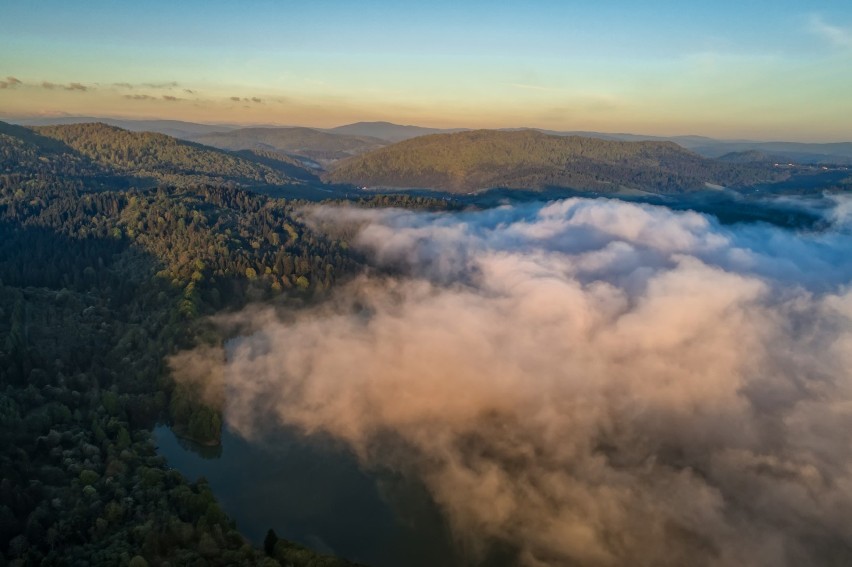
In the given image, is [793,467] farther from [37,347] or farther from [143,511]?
[37,347]

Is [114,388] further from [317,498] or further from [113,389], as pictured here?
[317,498]

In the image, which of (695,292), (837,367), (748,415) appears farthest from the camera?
(695,292)

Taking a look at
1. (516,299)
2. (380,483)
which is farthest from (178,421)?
(516,299)

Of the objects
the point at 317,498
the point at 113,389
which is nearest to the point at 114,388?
the point at 113,389

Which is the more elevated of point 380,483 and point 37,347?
point 37,347

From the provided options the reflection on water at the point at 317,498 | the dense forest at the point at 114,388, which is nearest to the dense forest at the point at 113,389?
the dense forest at the point at 114,388

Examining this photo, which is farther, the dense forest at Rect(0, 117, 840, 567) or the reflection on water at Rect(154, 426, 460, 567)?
the reflection on water at Rect(154, 426, 460, 567)

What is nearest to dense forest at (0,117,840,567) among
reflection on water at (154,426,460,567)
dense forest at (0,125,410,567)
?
dense forest at (0,125,410,567)

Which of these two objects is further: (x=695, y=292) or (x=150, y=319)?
(x=695, y=292)

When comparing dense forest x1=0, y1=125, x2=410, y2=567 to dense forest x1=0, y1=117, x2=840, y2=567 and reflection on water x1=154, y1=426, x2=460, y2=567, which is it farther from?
reflection on water x1=154, y1=426, x2=460, y2=567
